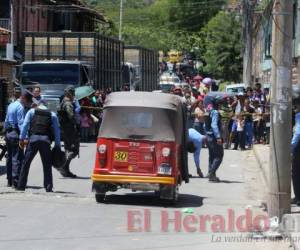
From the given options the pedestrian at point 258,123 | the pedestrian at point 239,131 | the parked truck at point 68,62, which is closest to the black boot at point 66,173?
the parked truck at point 68,62

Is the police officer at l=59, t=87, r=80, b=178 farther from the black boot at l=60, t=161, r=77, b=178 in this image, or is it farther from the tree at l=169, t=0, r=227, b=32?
the tree at l=169, t=0, r=227, b=32

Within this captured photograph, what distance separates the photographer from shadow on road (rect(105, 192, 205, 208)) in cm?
1299

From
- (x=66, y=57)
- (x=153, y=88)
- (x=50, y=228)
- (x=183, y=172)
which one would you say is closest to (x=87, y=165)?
(x=183, y=172)

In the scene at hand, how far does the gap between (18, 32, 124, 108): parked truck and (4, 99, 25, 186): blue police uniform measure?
1186 cm

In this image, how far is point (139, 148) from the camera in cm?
1276

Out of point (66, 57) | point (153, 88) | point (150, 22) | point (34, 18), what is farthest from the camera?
point (150, 22)

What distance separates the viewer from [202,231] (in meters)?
10.6

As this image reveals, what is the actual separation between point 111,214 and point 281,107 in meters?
3.08

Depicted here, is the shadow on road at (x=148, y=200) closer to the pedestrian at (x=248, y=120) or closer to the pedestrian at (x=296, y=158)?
the pedestrian at (x=296, y=158)

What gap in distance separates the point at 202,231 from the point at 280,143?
1.69m

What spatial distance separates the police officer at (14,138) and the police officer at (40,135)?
0.78 m

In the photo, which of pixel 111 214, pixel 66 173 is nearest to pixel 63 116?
pixel 66 173

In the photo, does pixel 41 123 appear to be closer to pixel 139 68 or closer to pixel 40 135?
pixel 40 135

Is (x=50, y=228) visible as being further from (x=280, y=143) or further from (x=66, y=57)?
(x=66, y=57)
